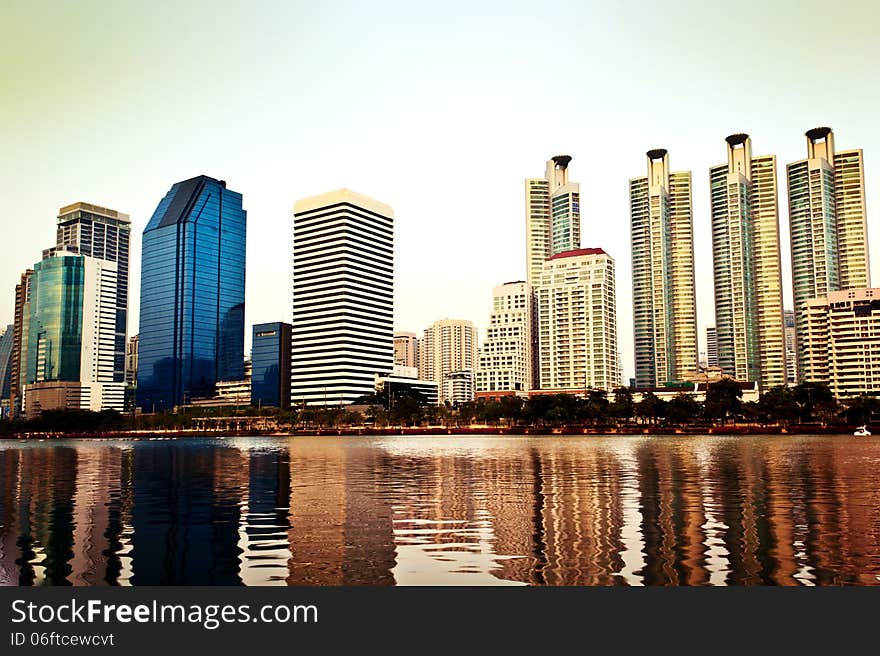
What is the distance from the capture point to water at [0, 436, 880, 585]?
22.4 meters

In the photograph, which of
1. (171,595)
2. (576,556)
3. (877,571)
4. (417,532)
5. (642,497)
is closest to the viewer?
(171,595)

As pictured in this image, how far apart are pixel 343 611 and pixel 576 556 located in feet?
31.0

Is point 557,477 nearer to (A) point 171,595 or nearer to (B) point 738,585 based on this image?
(B) point 738,585

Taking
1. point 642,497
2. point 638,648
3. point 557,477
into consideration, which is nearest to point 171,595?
point 638,648

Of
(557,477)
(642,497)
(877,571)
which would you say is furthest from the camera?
(557,477)

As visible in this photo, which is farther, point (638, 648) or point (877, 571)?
point (877, 571)

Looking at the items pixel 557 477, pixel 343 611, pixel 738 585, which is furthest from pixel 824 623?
pixel 557 477

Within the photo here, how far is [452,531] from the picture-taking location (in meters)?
30.7

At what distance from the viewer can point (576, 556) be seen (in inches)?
Result: 961

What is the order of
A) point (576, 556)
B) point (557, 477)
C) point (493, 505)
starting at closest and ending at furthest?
point (576, 556)
point (493, 505)
point (557, 477)

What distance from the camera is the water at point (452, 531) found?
22.4 metres

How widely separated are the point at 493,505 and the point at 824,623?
23.6 meters

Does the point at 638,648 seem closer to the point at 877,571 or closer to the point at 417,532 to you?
the point at 877,571

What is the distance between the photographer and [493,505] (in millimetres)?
39656
